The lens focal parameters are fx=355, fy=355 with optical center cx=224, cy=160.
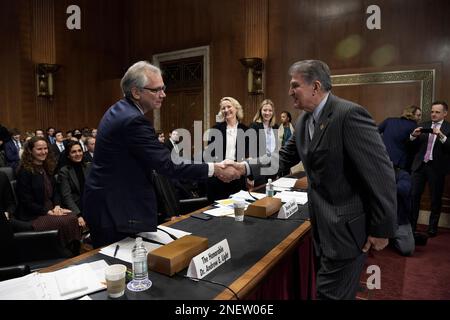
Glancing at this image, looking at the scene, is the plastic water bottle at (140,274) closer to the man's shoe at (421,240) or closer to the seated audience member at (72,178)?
the seated audience member at (72,178)

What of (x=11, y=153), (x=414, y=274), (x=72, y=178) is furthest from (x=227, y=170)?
(x=11, y=153)

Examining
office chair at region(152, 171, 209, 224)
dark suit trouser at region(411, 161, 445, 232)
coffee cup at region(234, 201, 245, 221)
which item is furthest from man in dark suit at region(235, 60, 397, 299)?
dark suit trouser at region(411, 161, 445, 232)

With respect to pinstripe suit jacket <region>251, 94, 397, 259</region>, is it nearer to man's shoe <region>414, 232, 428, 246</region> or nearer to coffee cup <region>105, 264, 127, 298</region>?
coffee cup <region>105, 264, 127, 298</region>

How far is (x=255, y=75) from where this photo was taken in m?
6.70

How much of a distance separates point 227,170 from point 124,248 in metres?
0.87

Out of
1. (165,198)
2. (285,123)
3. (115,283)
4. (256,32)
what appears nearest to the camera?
(115,283)

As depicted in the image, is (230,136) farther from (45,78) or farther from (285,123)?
(45,78)

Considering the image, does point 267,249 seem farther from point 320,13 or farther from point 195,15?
point 195,15

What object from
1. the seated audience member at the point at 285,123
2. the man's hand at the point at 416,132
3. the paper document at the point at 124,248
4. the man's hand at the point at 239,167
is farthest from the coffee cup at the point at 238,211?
the seated audience member at the point at 285,123

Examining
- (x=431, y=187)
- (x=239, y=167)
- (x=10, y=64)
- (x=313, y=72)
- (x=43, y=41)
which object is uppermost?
(x=43, y=41)

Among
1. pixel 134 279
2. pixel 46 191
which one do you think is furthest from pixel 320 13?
pixel 134 279

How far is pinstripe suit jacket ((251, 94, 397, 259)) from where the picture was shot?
1438mm

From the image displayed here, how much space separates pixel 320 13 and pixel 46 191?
5.11 m

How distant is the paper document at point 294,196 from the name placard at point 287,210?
281 millimetres
